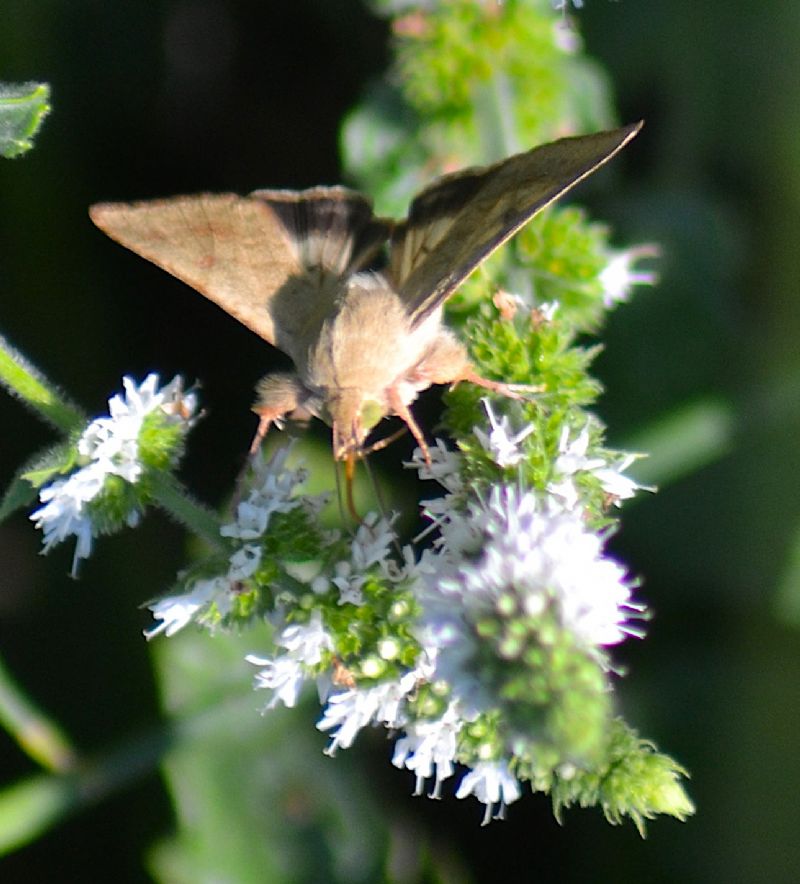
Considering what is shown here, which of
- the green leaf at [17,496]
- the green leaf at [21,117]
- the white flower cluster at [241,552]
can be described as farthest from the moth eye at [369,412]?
the green leaf at [21,117]

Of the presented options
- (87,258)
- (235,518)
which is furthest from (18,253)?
(235,518)

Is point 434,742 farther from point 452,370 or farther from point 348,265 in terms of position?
point 348,265

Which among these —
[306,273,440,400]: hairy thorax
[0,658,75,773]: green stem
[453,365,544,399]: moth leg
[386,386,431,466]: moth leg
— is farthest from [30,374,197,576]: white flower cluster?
[0,658,75,773]: green stem

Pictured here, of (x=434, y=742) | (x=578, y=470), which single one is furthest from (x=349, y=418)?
(x=434, y=742)

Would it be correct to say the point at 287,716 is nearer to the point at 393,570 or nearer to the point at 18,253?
the point at 393,570

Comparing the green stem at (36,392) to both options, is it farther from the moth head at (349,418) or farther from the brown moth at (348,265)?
the moth head at (349,418)

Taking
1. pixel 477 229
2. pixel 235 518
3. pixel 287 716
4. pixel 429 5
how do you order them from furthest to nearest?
pixel 287 716
pixel 429 5
pixel 235 518
pixel 477 229
